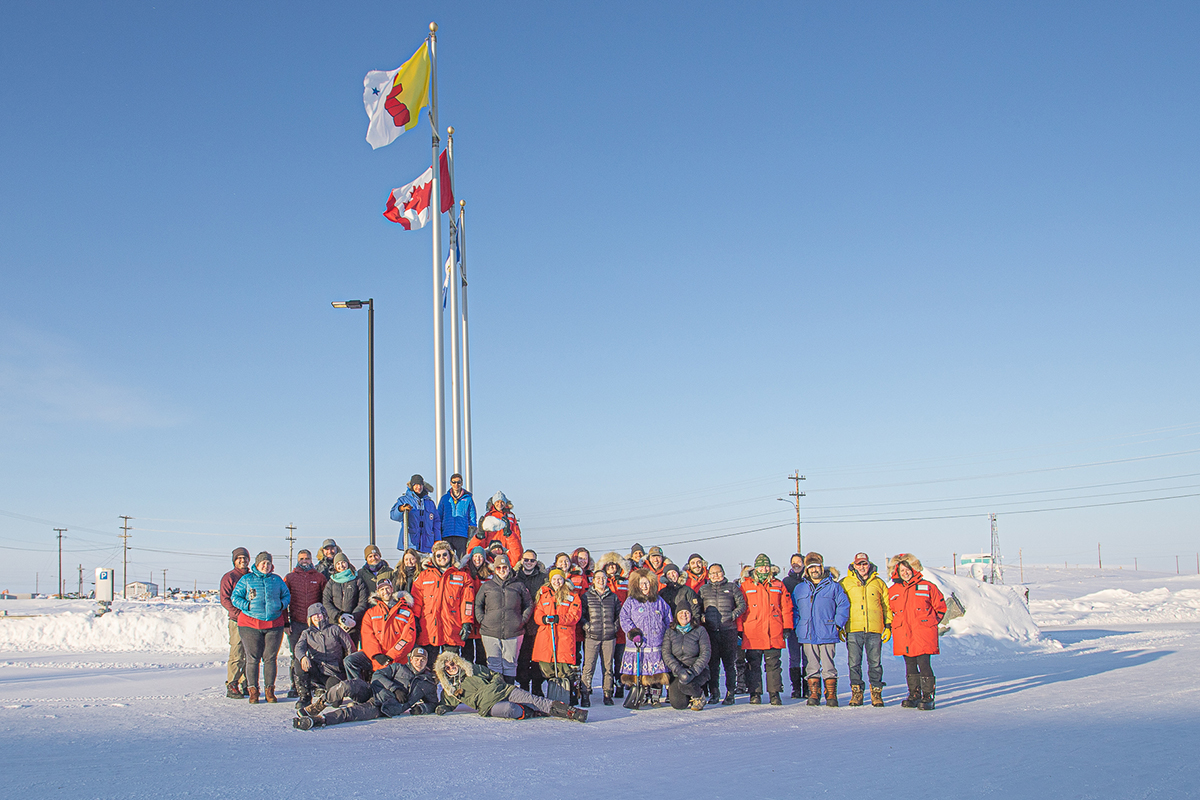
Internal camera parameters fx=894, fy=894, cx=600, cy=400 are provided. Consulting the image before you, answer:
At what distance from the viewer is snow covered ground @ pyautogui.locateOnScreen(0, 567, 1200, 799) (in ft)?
20.1

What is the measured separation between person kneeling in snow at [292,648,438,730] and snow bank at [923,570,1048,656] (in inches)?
554

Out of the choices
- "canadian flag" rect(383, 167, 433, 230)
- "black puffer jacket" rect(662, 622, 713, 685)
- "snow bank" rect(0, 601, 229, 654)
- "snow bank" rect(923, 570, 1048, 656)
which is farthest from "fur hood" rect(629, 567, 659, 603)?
"snow bank" rect(0, 601, 229, 654)

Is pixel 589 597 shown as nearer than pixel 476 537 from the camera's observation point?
Yes

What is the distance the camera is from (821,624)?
Answer: 10.4 meters

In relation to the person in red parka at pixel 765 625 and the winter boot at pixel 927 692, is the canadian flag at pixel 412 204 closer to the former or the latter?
the person in red parka at pixel 765 625

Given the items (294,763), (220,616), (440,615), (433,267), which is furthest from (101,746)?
(220,616)

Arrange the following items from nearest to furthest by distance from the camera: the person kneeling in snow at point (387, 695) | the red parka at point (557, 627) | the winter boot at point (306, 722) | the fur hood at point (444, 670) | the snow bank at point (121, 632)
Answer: the winter boot at point (306, 722), the person kneeling in snow at point (387, 695), the fur hood at point (444, 670), the red parka at point (557, 627), the snow bank at point (121, 632)

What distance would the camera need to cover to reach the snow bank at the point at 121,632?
21.4 meters

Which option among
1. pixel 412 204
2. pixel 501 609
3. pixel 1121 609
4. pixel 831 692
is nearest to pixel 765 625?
pixel 831 692

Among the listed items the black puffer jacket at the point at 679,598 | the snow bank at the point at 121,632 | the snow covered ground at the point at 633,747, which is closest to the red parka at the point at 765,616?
the black puffer jacket at the point at 679,598

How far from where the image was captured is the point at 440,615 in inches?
391

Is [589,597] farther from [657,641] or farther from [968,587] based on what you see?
[968,587]

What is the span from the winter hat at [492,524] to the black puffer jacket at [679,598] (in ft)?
8.16

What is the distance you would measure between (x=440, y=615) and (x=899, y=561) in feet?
17.2
